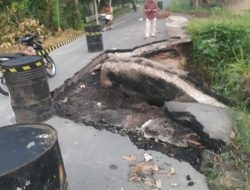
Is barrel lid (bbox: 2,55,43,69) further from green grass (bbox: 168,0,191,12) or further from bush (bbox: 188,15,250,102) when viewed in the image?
green grass (bbox: 168,0,191,12)

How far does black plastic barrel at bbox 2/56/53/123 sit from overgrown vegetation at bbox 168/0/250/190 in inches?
118

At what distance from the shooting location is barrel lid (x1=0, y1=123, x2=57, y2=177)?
2.90 metres

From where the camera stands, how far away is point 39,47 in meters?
8.74

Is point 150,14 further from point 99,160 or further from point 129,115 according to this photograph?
point 99,160

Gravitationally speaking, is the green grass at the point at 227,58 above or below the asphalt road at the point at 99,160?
above

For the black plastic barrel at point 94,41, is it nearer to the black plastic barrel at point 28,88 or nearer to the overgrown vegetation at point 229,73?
the overgrown vegetation at point 229,73

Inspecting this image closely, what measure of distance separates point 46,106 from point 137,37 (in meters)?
6.39

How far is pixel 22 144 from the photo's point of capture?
3.21 meters

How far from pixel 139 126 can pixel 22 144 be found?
2666mm

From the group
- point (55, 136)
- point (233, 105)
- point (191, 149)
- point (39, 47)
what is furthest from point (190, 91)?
point (39, 47)

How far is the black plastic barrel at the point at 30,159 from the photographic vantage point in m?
2.77

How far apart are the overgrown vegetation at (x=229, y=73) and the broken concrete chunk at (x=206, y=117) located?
0.17 meters

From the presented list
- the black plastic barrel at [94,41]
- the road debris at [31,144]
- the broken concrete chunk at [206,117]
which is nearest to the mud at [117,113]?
the broken concrete chunk at [206,117]

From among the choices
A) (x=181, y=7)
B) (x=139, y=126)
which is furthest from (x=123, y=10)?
(x=139, y=126)
